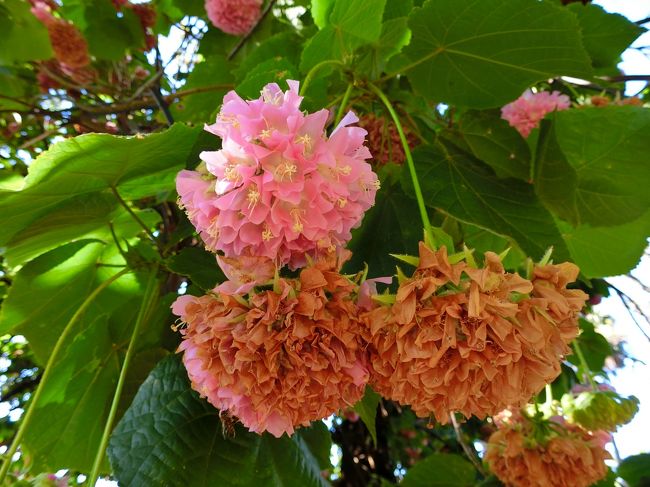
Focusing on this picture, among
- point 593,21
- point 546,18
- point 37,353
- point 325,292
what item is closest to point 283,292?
point 325,292

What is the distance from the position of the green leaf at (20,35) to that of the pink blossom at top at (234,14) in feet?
1.66

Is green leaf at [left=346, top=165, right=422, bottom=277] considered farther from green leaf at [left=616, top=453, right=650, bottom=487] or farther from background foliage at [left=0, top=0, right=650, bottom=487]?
green leaf at [left=616, top=453, right=650, bottom=487]

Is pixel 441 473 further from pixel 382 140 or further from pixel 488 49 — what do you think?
pixel 488 49

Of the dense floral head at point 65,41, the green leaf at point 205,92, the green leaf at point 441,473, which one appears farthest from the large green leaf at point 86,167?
the green leaf at point 441,473

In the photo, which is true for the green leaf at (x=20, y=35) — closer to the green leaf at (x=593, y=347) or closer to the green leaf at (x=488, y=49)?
the green leaf at (x=488, y=49)

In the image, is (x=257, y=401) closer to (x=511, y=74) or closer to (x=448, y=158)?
(x=448, y=158)

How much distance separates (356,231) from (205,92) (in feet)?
3.08

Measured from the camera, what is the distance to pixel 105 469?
101 centimetres

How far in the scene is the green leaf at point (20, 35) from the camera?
5.32ft

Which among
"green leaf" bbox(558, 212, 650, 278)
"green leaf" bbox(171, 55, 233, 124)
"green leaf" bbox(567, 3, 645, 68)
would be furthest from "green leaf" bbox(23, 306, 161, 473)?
"green leaf" bbox(567, 3, 645, 68)

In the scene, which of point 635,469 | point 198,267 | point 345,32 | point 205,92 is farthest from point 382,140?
point 635,469

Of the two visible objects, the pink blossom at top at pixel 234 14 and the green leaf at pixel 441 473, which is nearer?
the pink blossom at top at pixel 234 14

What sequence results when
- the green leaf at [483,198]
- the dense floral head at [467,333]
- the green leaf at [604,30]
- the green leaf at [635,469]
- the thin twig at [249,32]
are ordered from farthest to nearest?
the thin twig at [249,32] < the green leaf at [635,469] < the green leaf at [604,30] < the green leaf at [483,198] < the dense floral head at [467,333]

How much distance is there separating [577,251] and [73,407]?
109 cm
